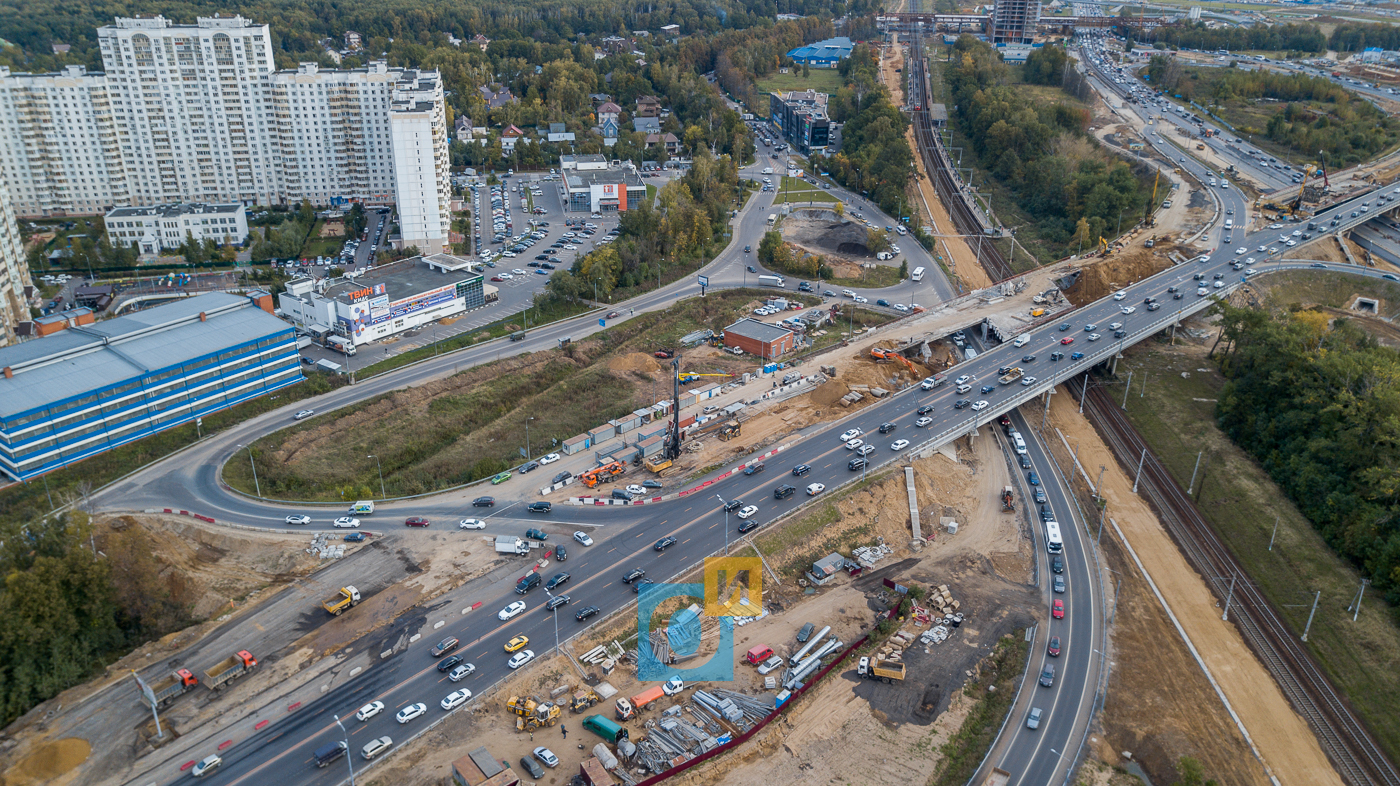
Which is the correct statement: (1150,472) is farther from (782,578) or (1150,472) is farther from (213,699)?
(213,699)

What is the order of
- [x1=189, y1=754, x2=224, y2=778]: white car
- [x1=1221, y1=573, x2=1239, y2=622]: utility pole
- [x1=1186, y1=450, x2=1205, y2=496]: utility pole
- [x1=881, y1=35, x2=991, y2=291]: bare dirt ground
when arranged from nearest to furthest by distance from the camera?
[x1=189, y1=754, x2=224, y2=778]: white car, [x1=1221, y1=573, x2=1239, y2=622]: utility pole, [x1=1186, y1=450, x2=1205, y2=496]: utility pole, [x1=881, y1=35, x2=991, y2=291]: bare dirt ground

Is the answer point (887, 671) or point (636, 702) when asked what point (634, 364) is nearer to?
point (636, 702)

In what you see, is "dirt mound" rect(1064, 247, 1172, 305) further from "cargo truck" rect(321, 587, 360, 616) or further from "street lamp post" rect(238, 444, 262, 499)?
"street lamp post" rect(238, 444, 262, 499)

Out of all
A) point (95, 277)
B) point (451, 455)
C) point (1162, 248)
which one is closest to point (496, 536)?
point (451, 455)

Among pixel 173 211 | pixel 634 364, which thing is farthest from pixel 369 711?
pixel 173 211

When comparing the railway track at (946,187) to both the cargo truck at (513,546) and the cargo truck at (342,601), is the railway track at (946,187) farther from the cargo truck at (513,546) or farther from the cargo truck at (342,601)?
the cargo truck at (342,601)

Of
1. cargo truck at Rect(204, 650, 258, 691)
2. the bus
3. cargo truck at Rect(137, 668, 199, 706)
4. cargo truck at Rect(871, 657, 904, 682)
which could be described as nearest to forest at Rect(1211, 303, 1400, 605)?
the bus
